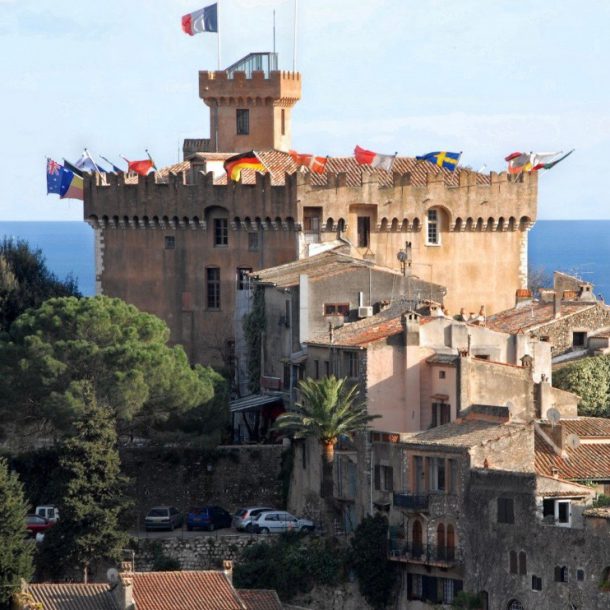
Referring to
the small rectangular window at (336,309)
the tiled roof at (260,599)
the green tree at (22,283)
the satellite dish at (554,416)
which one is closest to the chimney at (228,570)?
the tiled roof at (260,599)

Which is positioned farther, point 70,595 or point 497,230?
point 497,230

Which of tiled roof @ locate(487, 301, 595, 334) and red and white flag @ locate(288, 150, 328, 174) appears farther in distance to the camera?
red and white flag @ locate(288, 150, 328, 174)

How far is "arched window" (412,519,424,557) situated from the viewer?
208 ft

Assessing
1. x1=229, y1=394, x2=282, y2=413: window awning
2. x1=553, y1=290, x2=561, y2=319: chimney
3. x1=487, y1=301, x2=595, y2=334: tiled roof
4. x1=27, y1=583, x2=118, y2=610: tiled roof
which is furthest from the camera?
x1=553, y1=290, x2=561, y2=319: chimney

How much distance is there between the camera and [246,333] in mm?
79875

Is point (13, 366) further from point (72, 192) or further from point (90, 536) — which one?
point (72, 192)

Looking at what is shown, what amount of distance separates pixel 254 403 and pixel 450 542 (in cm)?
1410

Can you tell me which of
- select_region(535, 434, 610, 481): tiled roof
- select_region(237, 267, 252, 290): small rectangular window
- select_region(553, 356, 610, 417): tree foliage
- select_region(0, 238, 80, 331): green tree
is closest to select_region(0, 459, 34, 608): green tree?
select_region(535, 434, 610, 481): tiled roof

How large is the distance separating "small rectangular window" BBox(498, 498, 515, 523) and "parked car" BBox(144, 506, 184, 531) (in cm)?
1171

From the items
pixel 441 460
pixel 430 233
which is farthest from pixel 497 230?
pixel 441 460

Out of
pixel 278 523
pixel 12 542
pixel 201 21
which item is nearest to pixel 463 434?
pixel 278 523

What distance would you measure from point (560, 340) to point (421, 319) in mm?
10024

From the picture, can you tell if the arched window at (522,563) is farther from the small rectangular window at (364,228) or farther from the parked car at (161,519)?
the small rectangular window at (364,228)

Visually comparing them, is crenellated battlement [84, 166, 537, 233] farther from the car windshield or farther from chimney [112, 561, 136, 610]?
chimney [112, 561, 136, 610]
